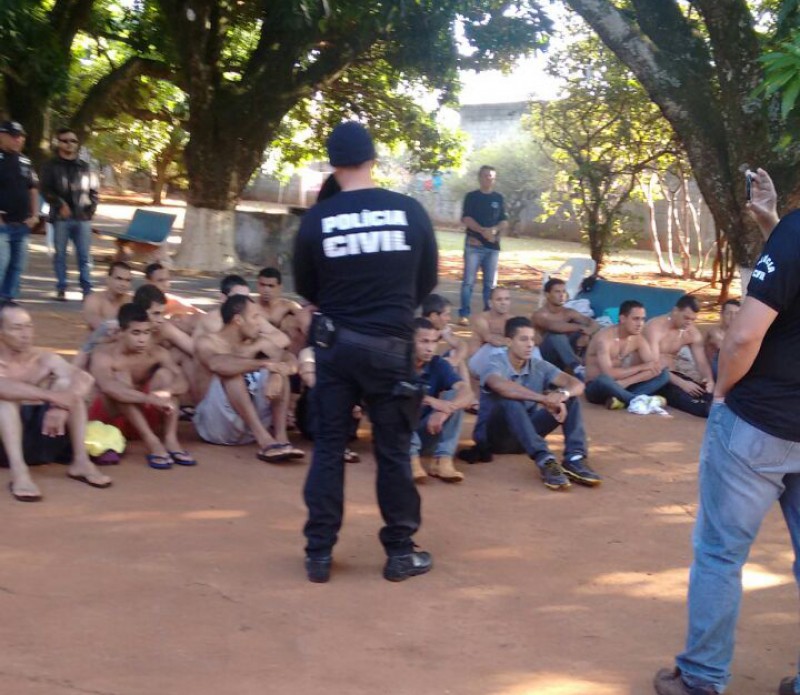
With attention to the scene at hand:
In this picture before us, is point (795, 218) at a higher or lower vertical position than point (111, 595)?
higher

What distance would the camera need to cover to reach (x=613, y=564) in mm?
5211

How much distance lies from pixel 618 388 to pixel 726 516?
5.58m

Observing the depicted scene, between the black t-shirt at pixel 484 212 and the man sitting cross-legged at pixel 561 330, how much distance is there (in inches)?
90.4

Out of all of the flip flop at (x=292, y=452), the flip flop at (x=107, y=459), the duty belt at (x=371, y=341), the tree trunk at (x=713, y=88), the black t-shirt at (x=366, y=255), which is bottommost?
the flip flop at (x=107, y=459)

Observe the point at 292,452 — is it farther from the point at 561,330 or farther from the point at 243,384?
the point at 561,330

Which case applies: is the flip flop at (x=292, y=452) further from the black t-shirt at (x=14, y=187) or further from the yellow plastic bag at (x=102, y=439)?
the black t-shirt at (x=14, y=187)

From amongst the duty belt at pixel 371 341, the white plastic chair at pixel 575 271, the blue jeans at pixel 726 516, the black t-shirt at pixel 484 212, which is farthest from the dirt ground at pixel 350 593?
the white plastic chair at pixel 575 271

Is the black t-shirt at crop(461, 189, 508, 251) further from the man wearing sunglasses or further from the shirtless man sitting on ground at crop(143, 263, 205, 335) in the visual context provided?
the shirtless man sitting on ground at crop(143, 263, 205, 335)

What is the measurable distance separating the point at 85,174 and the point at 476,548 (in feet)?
24.1

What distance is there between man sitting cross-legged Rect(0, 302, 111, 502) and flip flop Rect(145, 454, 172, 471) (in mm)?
424

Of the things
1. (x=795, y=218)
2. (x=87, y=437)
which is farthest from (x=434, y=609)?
(x=87, y=437)

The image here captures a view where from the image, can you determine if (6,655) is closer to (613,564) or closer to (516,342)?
(613,564)

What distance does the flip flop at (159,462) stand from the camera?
6301mm

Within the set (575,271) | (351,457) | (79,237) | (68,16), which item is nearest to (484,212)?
(575,271)
